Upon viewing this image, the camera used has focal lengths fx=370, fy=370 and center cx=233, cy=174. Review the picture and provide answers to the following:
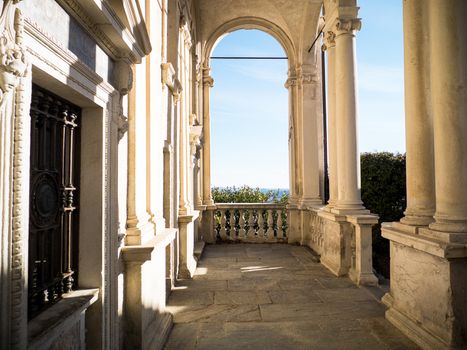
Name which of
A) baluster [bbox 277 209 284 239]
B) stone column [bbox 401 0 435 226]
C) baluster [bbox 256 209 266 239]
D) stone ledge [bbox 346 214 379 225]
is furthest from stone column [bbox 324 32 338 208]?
baluster [bbox 256 209 266 239]

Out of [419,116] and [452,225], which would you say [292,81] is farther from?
[452,225]

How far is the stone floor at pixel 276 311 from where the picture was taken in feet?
15.0

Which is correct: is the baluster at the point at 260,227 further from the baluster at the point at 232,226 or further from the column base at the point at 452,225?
the column base at the point at 452,225

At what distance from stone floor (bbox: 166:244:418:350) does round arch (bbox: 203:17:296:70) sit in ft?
23.9

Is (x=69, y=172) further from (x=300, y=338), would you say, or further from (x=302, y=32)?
(x=302, y=32)

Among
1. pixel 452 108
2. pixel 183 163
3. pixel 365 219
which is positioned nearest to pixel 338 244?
pixel 365 219

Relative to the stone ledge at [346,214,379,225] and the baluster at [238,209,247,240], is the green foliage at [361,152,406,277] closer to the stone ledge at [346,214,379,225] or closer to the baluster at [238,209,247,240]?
the baluster at [238,209,247,240]

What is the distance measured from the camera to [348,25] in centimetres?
785

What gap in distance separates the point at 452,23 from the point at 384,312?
4018 millimetres

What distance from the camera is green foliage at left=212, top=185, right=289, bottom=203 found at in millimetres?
16172

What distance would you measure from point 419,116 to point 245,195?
38.5 feet

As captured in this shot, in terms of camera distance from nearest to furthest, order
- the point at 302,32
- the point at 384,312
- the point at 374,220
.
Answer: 1. the point at 384,312
2. the point at 374,220
3. the point at 302,32

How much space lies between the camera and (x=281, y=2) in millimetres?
11727

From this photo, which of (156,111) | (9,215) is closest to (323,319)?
(156,111)
